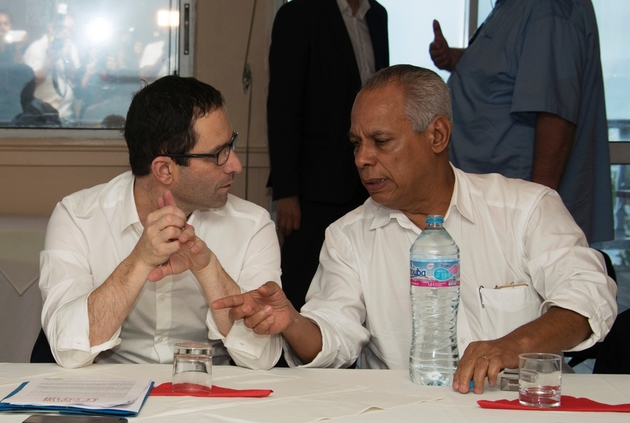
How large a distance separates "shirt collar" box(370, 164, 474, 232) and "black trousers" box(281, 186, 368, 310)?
3.65 ft

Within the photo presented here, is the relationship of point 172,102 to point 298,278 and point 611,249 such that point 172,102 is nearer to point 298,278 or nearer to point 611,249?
point 298,278

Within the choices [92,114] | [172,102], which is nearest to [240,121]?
[92,114]

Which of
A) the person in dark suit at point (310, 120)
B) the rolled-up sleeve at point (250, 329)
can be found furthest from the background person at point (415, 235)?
Result: the person in dark suit at point (310, 120)

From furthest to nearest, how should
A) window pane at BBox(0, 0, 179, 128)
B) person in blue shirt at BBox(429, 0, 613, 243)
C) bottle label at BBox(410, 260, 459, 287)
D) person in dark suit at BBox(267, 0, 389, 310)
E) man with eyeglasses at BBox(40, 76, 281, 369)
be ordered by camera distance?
window pane at BBox(0, 0, 179, 128) < person in dark suit at BBox(267, 0, 389, 310) < person in blue shirt at BBox(429, 0, 613, 243) < man with eyeglasses at BBox(40, 76, 281, 369) < bottle label at BBox(410, 260, 459, 287)

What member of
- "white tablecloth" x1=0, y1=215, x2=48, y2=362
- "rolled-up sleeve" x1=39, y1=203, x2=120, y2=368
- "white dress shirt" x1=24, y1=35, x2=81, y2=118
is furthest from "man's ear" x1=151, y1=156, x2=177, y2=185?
"white dress shirt" x1=24, y1=35, x2=81, y2=118

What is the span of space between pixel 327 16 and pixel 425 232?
165cm

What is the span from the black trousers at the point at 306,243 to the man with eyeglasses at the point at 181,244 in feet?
3.51

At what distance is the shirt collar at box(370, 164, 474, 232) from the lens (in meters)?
1.97

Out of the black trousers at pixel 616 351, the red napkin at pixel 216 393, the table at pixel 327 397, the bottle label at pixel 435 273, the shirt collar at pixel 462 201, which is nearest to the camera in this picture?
the table at pixel 327 397

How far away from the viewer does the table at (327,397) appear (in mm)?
1245

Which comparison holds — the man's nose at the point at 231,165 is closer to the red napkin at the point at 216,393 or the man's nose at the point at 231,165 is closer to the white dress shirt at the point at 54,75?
the red napkin at the point at 216,393

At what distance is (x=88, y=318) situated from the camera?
166cm

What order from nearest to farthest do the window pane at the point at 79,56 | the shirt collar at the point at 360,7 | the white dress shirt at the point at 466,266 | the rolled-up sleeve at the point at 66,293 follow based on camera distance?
the rolled-up sleeve at the point at 66,293
the white dress shirt at the point at 466,266
the shirt collar at the point at 360,7
the window pane at the point at 79,56

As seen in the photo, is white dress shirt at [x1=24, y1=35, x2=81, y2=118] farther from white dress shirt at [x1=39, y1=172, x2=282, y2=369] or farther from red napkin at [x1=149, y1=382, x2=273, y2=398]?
red napkin at [x1=149, y1=382, x2=273, y2=398]
